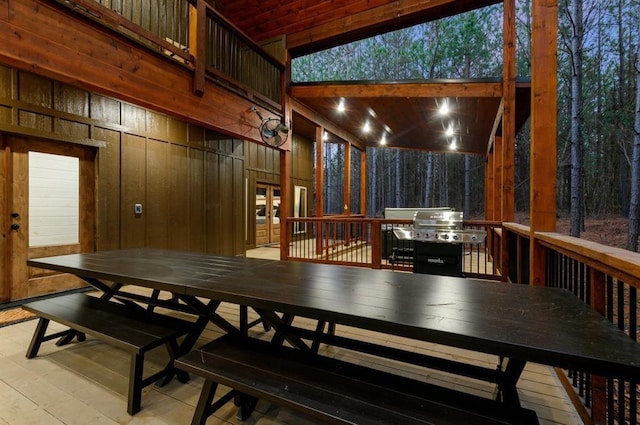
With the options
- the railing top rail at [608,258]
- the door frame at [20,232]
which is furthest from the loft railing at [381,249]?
the door frame at [20,232]

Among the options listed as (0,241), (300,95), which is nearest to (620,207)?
(300,95)

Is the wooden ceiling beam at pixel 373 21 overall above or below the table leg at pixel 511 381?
above

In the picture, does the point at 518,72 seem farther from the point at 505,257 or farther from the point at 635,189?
the point at 505,257

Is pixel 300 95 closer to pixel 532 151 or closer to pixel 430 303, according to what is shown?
pixel 532 151

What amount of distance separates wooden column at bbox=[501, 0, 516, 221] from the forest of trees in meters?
6.10

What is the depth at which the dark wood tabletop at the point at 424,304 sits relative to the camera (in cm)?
90

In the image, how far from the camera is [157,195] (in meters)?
4.77

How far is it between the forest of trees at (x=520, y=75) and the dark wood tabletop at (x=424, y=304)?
1019 centimetres

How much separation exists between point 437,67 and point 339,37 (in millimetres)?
8938

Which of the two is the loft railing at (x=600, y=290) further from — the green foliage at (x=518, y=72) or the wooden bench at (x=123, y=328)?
the green foliage at (x=518, y=72)

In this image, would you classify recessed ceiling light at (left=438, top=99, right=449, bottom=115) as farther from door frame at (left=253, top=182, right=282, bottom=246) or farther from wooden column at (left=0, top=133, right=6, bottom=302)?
wooden column at (left=0, top=133, right=6, bottom=302)

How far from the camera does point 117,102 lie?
424 centimetres

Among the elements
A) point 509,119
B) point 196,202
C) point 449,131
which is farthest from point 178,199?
point 449,131

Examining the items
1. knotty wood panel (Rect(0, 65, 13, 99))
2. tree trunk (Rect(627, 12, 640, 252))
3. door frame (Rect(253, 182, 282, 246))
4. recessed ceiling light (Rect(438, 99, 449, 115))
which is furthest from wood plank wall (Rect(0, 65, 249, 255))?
tree trunk (Rect(627, 12, 640, 252))
